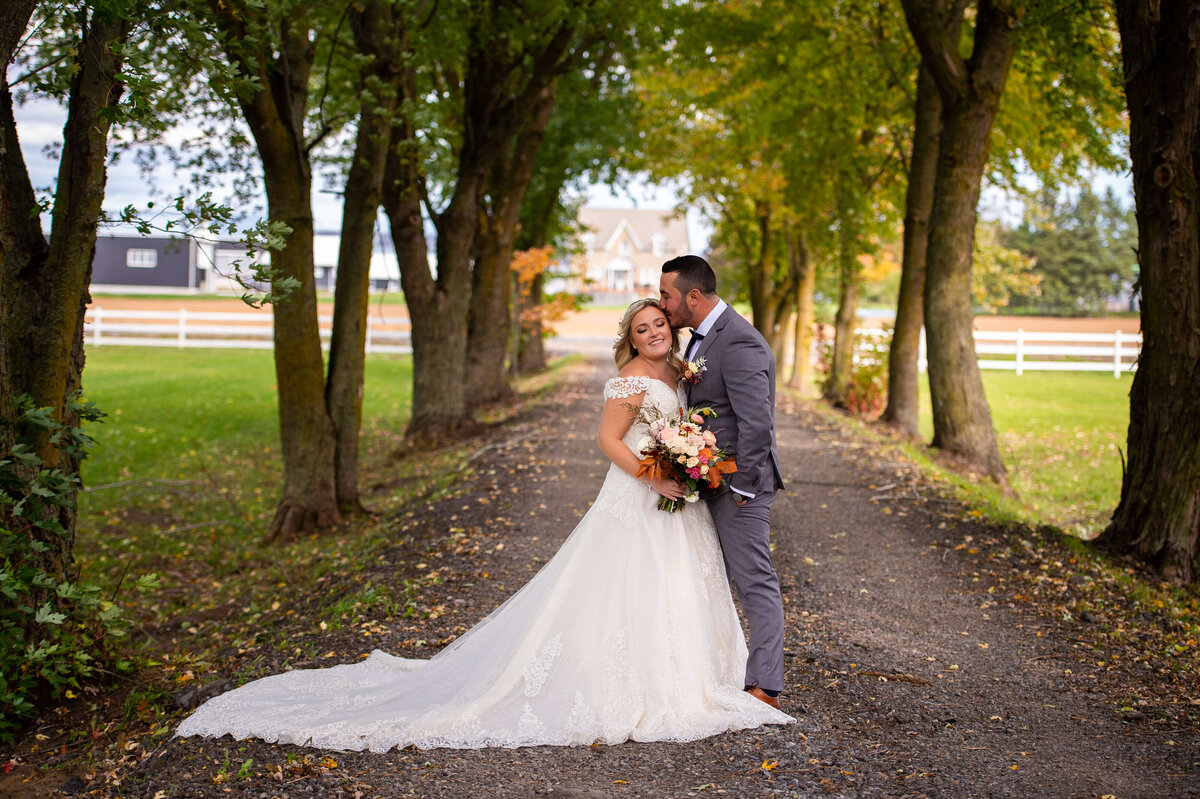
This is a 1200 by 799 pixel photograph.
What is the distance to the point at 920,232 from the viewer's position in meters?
16.8

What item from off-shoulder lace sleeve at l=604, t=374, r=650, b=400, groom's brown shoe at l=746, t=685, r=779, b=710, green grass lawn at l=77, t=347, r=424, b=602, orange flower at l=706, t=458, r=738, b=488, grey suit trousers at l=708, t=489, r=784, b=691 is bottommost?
green grass lawn at l=77, t=347, r=424, b=602

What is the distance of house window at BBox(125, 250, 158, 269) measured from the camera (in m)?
64.8

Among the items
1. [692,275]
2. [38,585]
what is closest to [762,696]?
[692,275]

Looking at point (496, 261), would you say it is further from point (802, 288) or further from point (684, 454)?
point (684, 454)

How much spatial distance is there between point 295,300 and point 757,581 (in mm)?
6562

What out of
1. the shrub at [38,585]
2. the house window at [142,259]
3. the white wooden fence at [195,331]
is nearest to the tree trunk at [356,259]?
the shrub at [38,585]

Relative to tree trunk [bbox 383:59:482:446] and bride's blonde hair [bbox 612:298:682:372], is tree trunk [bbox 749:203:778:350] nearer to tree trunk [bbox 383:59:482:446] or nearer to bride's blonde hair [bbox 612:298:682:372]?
tree trunk [bbox 383:59:482:446]

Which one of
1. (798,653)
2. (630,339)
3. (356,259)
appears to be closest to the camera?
(630,339)

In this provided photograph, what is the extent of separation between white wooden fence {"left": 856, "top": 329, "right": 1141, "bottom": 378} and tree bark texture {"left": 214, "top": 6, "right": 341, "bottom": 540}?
89.7 ft

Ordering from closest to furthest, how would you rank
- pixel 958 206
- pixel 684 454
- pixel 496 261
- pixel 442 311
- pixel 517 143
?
pixel 684 454 < pixel 958 206 < pixel 442 311 < pixel 517 143 < pixel 496 261

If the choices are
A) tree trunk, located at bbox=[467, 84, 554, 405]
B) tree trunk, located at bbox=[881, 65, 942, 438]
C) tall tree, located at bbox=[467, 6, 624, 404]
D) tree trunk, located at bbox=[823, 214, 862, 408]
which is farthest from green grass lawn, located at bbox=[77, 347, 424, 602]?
tree trunk, located at bbox=[823, 214, 862, 408]

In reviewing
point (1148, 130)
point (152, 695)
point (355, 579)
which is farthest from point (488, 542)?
point (1148, 130)

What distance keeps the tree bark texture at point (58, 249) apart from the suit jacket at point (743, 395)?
3823 mm

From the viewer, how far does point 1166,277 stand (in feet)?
26.5
